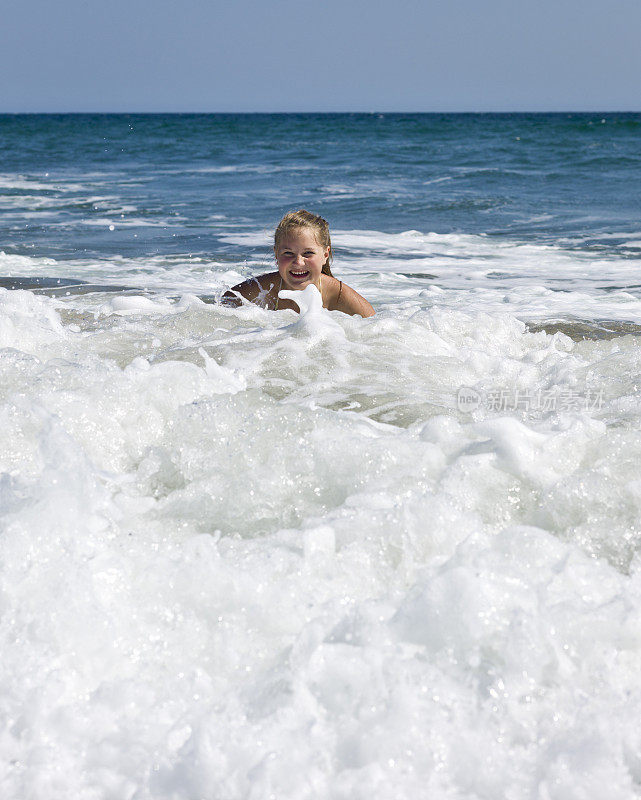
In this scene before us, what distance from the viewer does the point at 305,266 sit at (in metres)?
5.41

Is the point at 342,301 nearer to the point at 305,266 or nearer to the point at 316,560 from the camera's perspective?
the point at 305,266

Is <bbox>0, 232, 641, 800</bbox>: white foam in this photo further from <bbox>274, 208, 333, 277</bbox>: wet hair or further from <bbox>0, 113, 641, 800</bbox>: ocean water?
<bbox>274, 208, 333, 277</bbox>: wet hair

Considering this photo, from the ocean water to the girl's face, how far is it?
1.13 feet

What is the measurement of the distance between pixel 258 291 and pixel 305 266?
46 centimetres

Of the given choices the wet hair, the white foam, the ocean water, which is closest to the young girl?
the wet hair

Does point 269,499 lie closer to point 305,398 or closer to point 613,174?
point 305,398

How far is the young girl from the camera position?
17.5 ft

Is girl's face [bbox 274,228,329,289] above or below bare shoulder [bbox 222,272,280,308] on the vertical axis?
above

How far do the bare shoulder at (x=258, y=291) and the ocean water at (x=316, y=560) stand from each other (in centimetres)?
33

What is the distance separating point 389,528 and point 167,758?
929 millimetres

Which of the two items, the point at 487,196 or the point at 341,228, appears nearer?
the point at 341,228

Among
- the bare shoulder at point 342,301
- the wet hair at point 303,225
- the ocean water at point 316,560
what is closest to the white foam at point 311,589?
the ocean water at point 316,560

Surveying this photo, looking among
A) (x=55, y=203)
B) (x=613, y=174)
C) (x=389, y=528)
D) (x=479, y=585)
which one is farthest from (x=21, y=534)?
(x=613, y=174)

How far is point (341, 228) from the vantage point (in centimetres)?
1273
